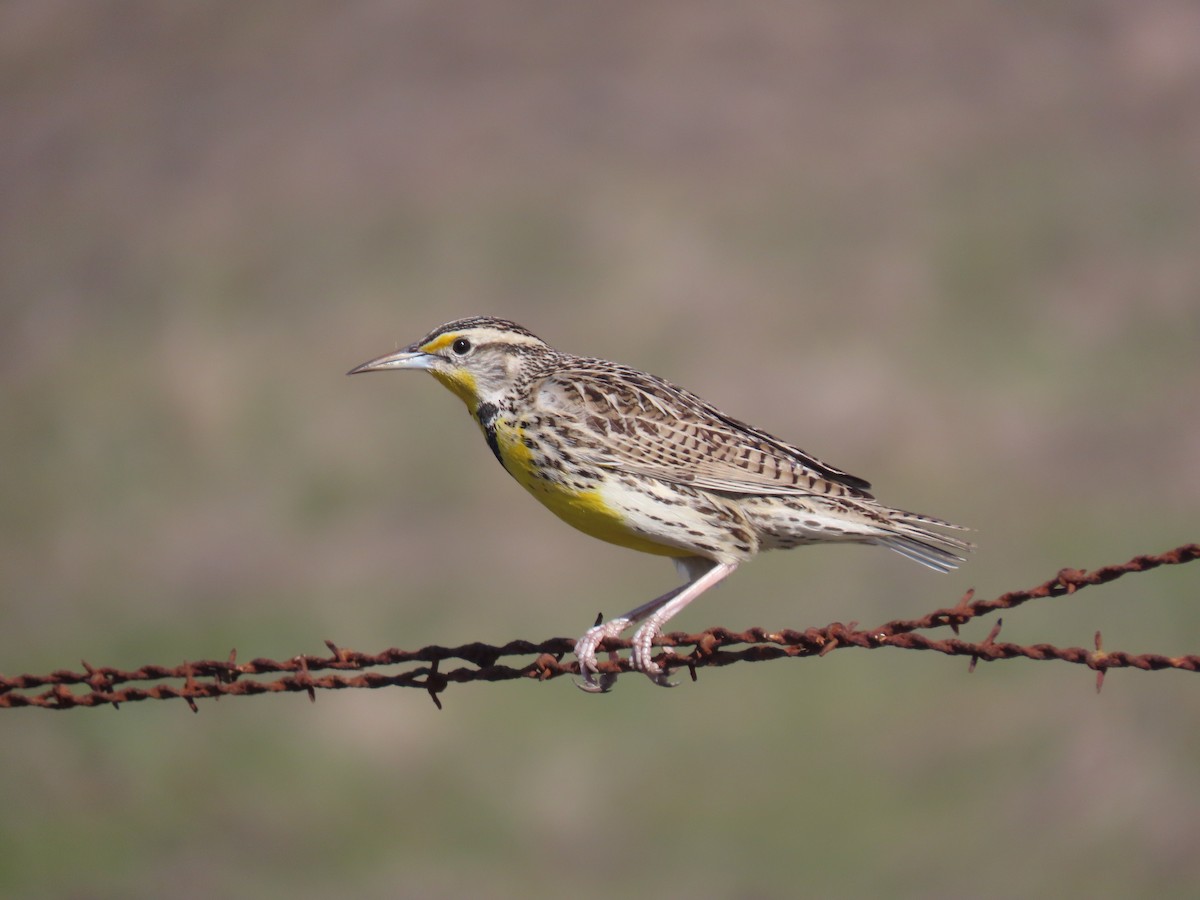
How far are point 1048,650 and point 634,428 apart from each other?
1.49 metres

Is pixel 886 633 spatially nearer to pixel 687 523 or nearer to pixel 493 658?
pixel 493 658

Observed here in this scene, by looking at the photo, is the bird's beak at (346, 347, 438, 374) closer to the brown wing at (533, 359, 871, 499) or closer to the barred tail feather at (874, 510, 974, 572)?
the brown wing at (533, 359, 871, 499)

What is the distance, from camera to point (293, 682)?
3.23 m

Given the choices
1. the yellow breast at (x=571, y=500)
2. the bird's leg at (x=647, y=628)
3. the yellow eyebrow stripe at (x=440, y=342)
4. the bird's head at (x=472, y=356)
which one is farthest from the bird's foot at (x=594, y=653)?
the yellow eyebrow stripe at (x=440, y=342)

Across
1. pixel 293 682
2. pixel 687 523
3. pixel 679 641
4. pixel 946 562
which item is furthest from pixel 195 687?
pixel 946 562

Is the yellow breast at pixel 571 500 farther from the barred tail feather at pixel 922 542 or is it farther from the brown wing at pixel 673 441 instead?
the barred tail feather at pixel 922 542

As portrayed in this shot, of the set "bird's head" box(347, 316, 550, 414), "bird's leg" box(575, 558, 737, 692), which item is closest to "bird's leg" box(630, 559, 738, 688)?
"bird's leg" box(575, 558, 737, 692)

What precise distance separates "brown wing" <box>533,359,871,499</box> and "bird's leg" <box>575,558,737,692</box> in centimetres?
26

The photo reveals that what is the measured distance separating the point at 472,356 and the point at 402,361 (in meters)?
0.21

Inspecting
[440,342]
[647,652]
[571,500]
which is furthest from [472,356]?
[647,652]

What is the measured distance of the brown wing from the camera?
13.0 ft

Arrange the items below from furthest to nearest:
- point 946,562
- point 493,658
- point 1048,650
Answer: point 946,562 → point 493,658 → point 1048,650

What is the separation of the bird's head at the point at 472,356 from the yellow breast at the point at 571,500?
21cm

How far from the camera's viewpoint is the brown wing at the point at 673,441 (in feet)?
13.0
